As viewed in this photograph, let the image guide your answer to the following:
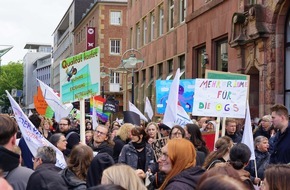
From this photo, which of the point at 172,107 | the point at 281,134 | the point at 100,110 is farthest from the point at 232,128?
the point at 100,110

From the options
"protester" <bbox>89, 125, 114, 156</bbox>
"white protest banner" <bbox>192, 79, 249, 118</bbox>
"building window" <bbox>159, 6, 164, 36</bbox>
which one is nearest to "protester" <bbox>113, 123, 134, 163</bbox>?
"protester" <bbox>89, 125, 114, 156</bbox>

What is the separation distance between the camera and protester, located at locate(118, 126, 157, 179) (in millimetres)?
8422

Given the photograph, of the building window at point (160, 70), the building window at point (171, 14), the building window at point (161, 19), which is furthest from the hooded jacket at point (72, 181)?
the building window at point (161, 19)

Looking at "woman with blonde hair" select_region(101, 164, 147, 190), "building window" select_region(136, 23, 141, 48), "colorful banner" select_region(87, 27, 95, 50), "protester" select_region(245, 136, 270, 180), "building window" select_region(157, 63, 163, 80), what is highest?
"colorful banner" select_region(87, 27, 95, 50)

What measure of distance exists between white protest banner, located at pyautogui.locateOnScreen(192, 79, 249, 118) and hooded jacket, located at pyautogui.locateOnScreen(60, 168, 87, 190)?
15.0 feet

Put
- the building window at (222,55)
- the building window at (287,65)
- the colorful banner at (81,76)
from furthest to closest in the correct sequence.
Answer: the building window at (222,55) < the building window at (287,65) < the colorful banner at (81,76)

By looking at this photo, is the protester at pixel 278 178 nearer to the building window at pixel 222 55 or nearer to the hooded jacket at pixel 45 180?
the hooded jacket at pixel 45 180

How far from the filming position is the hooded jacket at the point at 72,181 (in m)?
5.53

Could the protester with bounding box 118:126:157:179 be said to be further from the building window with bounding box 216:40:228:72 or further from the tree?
the tree

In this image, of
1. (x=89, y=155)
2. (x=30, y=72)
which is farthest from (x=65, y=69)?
(x=30, y=72)

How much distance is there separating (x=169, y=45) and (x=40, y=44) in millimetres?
146708

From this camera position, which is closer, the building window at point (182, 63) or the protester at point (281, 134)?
the protester at point (281, 134)

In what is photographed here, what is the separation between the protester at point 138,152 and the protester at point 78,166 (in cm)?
252

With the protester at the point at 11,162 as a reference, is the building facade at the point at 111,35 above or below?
above
